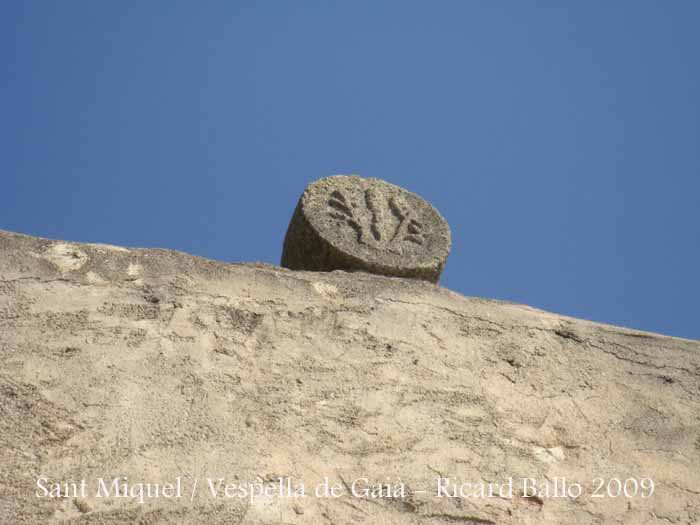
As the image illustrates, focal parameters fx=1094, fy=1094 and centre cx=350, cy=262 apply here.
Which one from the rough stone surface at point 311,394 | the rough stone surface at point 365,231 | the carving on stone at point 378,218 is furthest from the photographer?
the carving on stone at point 378,218

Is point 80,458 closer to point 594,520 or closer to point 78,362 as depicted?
point 78,362

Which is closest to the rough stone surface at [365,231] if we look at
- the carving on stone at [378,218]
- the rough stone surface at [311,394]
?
the carving on stone at [378,218]

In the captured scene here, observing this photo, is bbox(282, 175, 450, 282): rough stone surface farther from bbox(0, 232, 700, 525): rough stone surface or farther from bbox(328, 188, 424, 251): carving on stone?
bbox(0, 232, 700, 525): rough stone surface

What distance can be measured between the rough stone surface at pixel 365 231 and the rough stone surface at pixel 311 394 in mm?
465

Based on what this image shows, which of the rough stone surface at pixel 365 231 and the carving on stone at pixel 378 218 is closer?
the rough stone surface at pixel 365 231

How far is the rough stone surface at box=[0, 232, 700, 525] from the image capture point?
7.07 ft

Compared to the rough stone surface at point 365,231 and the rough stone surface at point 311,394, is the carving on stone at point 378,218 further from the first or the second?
the rough stone surface at point 311,394

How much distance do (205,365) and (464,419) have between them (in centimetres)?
60

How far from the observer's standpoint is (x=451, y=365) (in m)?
2.64

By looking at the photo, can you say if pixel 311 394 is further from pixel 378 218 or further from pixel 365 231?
pixel 378 218

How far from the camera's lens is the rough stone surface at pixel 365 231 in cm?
335

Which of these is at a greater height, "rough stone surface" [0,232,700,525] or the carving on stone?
the carving on stone

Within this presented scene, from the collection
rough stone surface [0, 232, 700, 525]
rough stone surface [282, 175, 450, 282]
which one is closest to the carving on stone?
rough stone surface [282, 175, 450, 282]

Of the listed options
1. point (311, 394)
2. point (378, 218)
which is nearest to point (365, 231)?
point (378, 218)
